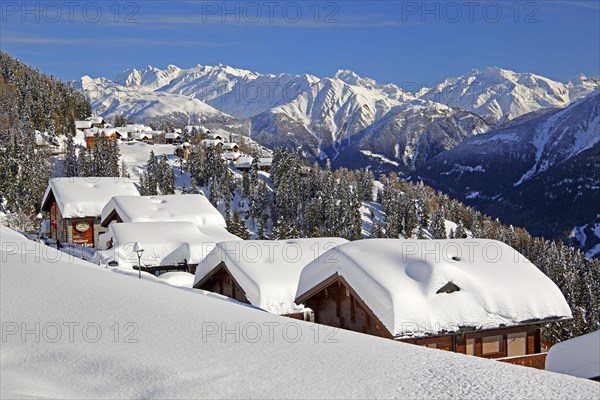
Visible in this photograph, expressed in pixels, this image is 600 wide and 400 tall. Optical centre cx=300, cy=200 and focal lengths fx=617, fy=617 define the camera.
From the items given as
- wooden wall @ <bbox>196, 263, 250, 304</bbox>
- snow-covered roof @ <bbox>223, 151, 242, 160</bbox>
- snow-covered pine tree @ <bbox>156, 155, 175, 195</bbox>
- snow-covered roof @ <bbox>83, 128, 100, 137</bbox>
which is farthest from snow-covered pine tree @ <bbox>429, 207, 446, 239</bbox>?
wooden wall @ <bbox>196, 263, 250, 304</bbox>

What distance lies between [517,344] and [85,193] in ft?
137

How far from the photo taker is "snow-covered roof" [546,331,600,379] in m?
9.83

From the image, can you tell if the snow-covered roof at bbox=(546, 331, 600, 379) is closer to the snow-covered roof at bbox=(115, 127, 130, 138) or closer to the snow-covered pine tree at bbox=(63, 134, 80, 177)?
the snow-covered pine tree at bbox=(63, 134, 80, 177)

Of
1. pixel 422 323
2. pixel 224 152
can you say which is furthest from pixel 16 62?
pixel 422 323

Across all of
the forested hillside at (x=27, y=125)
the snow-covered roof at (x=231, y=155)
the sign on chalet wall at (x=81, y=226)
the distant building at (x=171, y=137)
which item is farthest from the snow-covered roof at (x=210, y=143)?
the sign on chalet wall at (x=81, y=226)

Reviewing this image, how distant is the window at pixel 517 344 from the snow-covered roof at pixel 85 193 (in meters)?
40.0

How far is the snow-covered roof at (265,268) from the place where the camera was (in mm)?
22109

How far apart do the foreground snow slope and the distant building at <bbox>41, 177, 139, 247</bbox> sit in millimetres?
41851

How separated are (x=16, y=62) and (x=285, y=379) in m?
167

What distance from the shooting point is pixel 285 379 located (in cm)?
643

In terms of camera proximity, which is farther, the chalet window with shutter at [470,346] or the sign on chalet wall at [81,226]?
the sign on chalet wall at [81,226]

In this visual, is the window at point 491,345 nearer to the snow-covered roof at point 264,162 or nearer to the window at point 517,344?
the window at point 517,344

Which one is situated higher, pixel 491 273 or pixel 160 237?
pixel 491 273

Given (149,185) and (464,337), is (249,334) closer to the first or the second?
(464,337)
